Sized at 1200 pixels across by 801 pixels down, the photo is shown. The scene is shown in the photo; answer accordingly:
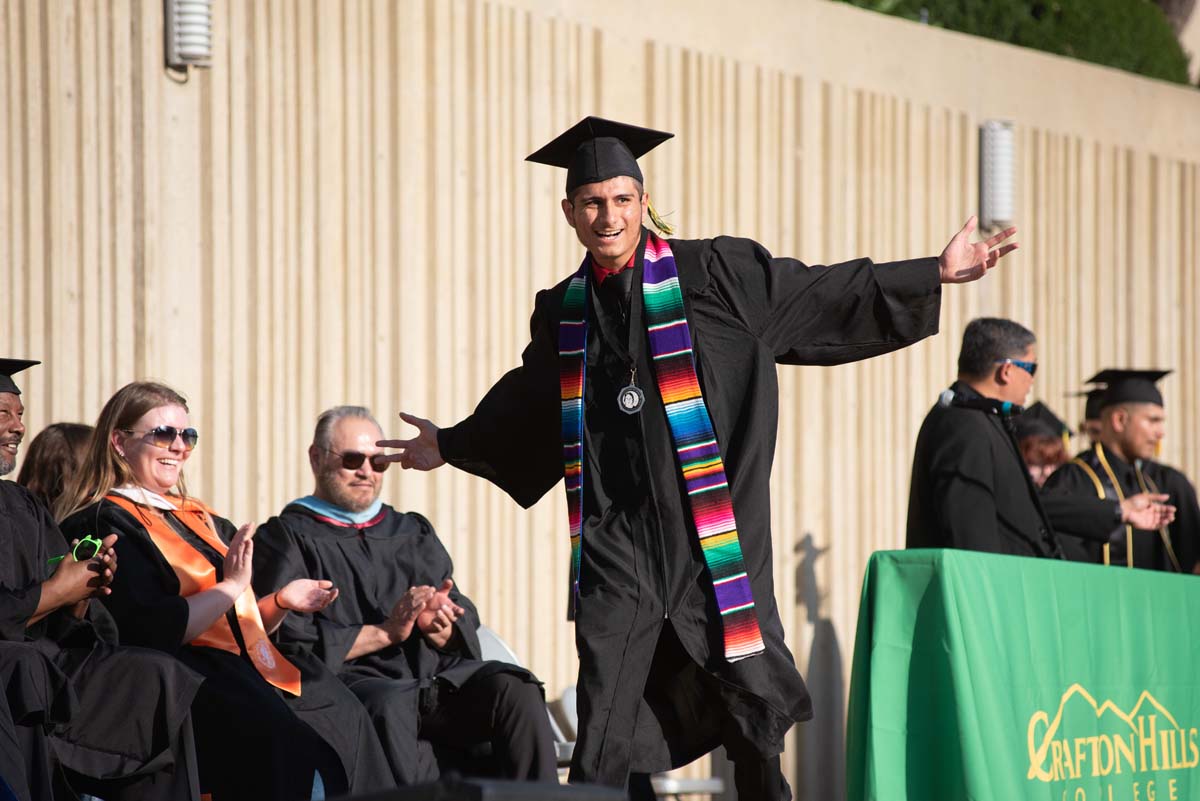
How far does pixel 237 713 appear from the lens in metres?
5.11

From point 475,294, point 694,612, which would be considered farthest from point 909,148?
point 694,612

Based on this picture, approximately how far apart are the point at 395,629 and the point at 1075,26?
8.39m

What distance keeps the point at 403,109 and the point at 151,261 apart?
56.2 inches

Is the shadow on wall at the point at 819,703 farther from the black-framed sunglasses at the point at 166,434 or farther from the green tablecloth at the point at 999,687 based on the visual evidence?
the black-framed sunglasses at the point at 166,434

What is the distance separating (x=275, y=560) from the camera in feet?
19.3

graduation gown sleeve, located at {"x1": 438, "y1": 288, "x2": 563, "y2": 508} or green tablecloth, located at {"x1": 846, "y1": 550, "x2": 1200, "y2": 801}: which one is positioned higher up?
graduation gown sleeve, located at {"x1": 438, "y1": 288, "x2": 563, "y2": 508}

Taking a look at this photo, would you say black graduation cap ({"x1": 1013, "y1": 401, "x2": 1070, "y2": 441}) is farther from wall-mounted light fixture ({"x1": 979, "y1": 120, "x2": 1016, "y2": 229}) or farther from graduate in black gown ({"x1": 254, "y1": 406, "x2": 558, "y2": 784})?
graduate in black gown ({"x1": 254, "y1": 406, "x2": 558, "y2": 784})

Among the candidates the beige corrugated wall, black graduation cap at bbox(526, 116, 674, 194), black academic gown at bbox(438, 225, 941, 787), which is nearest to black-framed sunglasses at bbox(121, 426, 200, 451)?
the beige corrugated wall

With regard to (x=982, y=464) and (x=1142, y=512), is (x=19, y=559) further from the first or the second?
(x=1142, y=512)

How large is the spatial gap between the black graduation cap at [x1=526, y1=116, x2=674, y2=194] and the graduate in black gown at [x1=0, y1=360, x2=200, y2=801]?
1.60m

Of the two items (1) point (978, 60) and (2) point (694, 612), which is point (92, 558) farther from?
(1) point (978, 60)

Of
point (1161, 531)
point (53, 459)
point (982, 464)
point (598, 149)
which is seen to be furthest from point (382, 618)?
point (1161, 531)

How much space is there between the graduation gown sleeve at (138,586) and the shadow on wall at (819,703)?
4.43m

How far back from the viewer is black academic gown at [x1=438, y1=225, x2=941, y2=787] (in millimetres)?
3996
